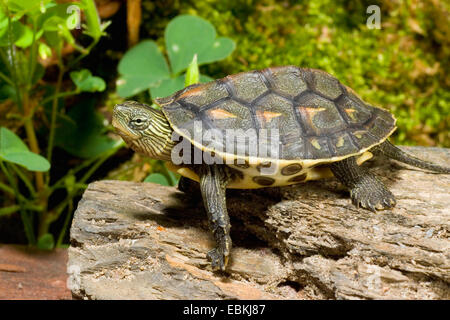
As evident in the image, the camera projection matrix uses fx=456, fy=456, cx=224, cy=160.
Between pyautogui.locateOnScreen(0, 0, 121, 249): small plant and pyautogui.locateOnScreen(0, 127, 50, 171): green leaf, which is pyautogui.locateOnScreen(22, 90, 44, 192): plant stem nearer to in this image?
pyautogui.locateOnScreen(0, 0, 121, 249): small plant

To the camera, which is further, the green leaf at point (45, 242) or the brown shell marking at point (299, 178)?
the green leaf at point (45, 242)

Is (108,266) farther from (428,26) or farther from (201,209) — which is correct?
(428,26)

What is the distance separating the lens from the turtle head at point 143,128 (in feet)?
6.43

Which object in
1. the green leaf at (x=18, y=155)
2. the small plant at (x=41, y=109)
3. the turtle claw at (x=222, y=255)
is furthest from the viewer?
the small plant at (x=41, y=109)

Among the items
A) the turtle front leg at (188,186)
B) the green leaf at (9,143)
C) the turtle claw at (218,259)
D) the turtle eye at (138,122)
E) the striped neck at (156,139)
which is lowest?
the turtle claw at (218,259)

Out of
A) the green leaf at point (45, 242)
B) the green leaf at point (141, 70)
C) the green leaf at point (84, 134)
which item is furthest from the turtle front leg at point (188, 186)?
the green leaf at point (45, 242)

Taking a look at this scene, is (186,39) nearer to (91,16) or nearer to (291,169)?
(91,16)

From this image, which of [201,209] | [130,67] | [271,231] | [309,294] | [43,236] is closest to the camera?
[309,294]

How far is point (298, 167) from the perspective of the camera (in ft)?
6.42

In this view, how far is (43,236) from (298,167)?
75.6 inches

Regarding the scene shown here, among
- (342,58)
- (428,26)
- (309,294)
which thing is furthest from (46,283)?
(428,26)

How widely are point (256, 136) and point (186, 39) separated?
1.43 meters

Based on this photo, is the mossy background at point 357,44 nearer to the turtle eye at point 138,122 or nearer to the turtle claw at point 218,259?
the turtle eye at point 138,122

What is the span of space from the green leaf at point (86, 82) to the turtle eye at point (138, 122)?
3.30ft
